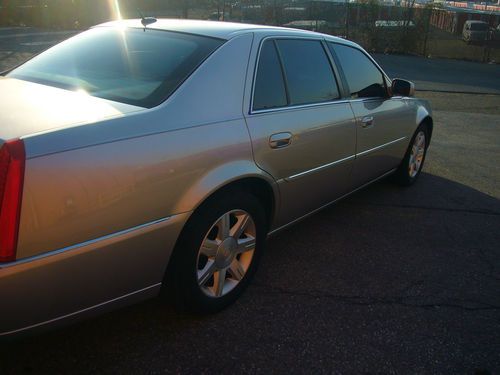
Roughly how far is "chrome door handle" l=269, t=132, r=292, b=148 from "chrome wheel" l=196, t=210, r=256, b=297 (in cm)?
47

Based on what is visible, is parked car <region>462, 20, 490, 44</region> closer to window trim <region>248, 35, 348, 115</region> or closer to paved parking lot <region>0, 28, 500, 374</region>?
paved parking lot <region>0, 28, 500, 374</region>

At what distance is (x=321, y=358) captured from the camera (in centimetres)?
264

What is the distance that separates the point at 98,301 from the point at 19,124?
855mm

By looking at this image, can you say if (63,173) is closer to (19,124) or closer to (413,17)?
(19,124)

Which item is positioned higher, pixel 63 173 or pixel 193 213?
pixel 63 173

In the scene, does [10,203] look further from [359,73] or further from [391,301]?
[359,73]

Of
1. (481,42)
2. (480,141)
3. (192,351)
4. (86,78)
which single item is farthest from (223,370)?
(481,42)

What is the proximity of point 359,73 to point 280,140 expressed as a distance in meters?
1.63

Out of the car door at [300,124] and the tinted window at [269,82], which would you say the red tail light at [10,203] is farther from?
the tinted window at [269,82]

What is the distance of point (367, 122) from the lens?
4.20 metres

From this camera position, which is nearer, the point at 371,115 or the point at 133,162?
the point at 133,162

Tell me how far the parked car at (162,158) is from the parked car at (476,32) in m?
23.1

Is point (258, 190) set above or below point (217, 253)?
above

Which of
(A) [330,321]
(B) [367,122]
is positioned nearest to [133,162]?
(A) [330,321]
